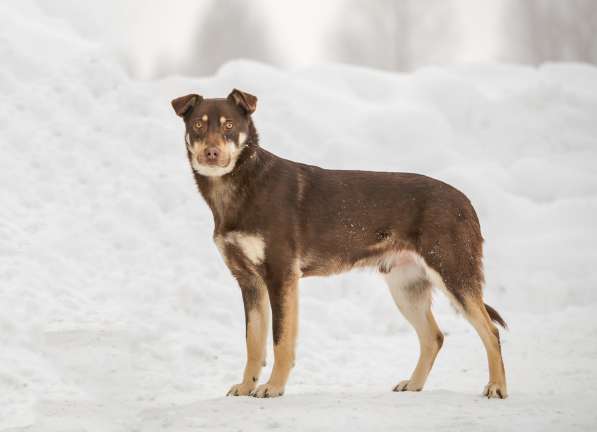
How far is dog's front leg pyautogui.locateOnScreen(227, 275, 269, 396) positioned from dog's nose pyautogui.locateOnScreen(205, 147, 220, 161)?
1.20 metres

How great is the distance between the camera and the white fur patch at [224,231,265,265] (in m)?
6.75

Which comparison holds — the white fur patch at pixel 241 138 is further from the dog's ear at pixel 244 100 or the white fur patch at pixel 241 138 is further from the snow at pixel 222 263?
the snow at pixel 222 263

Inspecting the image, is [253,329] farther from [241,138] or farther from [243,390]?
[241,138]

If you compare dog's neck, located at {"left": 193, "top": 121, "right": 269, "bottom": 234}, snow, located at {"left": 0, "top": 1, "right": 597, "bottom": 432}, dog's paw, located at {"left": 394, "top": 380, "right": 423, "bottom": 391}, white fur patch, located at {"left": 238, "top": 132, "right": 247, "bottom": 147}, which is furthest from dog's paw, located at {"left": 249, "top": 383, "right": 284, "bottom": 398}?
white fur patch, located at {"left": 238, "top": 132, "right": 247, "bottom": 147}

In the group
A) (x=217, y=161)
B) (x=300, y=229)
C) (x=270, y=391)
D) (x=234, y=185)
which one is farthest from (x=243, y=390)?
(x=217, y=161)

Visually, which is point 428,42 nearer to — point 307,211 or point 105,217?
point 105,217

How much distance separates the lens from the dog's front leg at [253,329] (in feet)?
23.3

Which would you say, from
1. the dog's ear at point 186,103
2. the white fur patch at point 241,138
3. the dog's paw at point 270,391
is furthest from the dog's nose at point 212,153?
the dog's paw at point 270,391

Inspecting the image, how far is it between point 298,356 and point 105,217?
387cm

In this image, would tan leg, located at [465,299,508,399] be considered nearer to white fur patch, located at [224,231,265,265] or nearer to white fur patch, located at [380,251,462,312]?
white fur patch, located at [380,251,462,312]

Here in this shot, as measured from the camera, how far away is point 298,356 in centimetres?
939

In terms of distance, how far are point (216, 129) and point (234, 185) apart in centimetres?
56

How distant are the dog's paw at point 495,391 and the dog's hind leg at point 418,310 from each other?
0.81 meters

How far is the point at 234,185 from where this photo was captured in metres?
6.96
